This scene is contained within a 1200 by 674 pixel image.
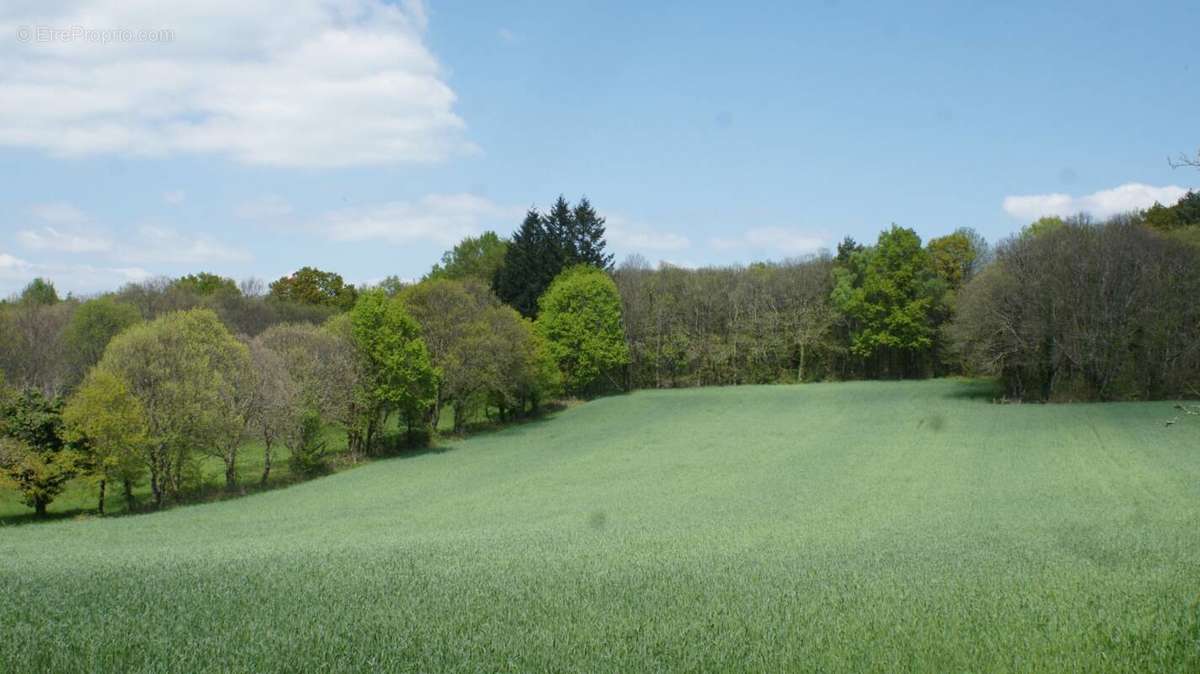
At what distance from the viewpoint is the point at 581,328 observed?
7356 cm

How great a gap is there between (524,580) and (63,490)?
35.8 meters

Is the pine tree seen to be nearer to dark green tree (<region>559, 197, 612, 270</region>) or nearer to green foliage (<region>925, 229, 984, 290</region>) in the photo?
dark green tree (<region>559, 197, 612, 270</region>)

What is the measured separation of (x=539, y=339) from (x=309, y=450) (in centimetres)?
2438

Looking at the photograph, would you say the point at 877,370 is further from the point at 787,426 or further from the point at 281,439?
the point at 281,439

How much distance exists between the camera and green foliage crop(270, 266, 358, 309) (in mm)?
103438

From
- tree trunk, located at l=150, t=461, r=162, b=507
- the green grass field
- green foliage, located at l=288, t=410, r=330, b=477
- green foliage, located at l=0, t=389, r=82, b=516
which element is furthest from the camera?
green foliage, located at l=288, t=410, r=330, b=477

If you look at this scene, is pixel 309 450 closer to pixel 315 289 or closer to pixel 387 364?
pixel 387 364

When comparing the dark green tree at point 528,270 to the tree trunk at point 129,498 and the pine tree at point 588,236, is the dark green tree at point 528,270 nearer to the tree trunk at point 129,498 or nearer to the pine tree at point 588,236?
the pine tree at point 588,236

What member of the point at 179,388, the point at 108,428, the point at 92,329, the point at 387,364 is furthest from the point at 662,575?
the point at 92,329

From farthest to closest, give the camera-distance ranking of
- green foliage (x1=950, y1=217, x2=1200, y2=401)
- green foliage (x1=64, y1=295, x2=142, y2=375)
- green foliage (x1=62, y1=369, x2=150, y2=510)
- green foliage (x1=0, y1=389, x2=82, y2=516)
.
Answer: green foliage (x1=64, y1=295, x2=142, y2=375), green foliage (x1=950, y1=217, x2=1200, y2=401), green foliage (x1=62, y1=369, x2=150, y2=510), green foliage (x1=0, y1=389, x2=82, y2=516)

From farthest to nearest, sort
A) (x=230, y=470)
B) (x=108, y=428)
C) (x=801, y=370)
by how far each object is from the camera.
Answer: (x=801, y=370) < (x=230, y=470) < (x=108, y=428)

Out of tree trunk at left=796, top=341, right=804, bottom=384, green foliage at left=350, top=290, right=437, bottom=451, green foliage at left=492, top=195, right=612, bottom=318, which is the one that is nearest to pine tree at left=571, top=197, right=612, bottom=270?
green foliage at left=492, top=195, right=612, bottom=318

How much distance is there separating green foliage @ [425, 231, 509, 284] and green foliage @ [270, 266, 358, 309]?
36.2ft

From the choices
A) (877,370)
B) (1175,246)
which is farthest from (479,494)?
(877,370)
